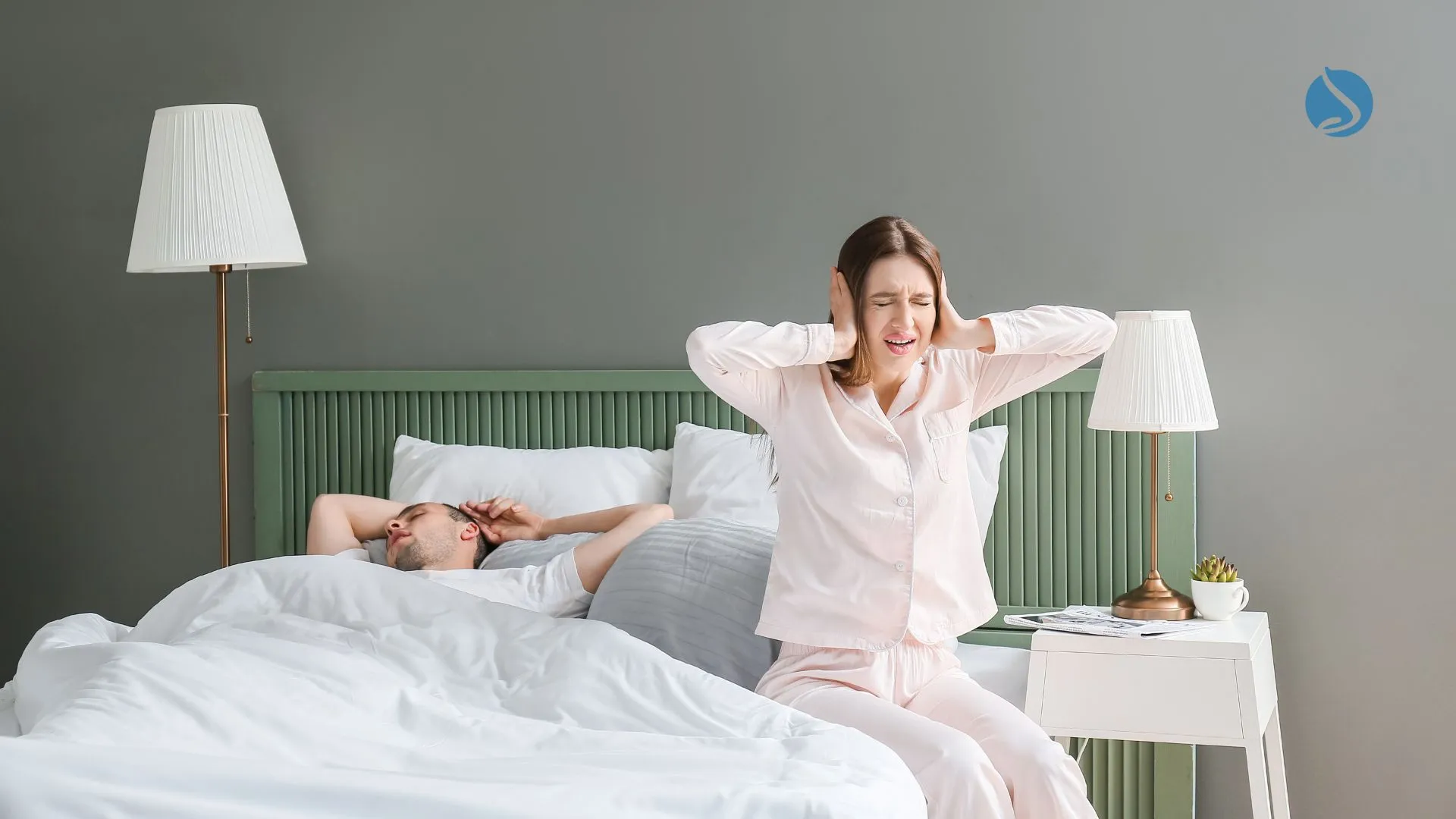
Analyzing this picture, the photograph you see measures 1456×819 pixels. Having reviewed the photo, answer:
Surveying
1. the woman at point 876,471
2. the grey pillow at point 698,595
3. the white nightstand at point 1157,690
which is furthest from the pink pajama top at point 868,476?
the white nightstand at point 1157,690

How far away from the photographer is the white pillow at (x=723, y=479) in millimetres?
2637

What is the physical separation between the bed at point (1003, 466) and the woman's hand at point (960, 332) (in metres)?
0.75

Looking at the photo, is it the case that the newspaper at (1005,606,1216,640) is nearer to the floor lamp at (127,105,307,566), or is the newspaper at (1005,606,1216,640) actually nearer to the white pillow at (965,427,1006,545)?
the white pillow at (965,427,1006,545)

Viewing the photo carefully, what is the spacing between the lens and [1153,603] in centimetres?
239

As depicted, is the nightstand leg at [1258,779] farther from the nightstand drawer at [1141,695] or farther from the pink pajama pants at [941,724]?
the pink pajama pants at [941,724]

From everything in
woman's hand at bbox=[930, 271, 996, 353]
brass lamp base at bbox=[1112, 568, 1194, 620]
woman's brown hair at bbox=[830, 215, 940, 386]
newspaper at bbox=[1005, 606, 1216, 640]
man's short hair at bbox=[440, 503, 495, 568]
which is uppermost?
woman's brown hair at bbox=[830, 215, 940, 386]

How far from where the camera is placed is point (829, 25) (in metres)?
2.87

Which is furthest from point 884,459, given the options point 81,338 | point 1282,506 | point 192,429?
point 81,338

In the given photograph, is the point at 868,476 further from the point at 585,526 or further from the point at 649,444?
the point at 649,444

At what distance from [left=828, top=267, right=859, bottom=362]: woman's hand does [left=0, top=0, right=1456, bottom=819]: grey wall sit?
0.97 metres

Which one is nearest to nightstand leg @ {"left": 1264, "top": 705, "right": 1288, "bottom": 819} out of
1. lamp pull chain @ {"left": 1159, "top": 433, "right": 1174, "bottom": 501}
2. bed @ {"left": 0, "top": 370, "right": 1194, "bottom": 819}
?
bed @ {"left": 0, "top": 370, "right": 1194, "bottom": 819}

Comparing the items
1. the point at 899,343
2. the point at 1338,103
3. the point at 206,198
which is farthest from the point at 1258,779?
the point at 206,198

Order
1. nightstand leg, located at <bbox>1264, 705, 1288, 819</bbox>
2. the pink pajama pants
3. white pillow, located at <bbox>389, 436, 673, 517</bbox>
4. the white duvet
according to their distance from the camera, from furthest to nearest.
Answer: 1. white pillow, located at <bbox>389, 436, 673, 517</bbox>
2. nightstand leg, located at <bbox>1264, 705, 1288, 819</bbox>
3. the pink pajama pants
4. the white duvet

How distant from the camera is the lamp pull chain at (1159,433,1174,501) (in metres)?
2.63
